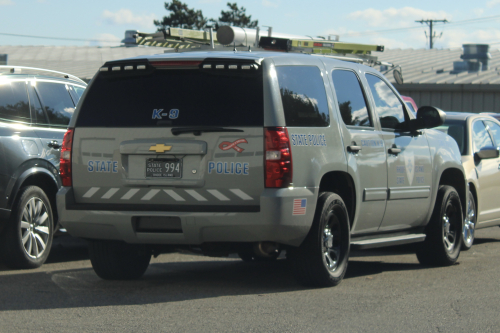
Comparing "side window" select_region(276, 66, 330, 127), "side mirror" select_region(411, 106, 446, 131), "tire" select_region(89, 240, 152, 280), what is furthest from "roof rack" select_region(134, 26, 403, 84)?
"tire" select_region(89, 240, 152, 280)

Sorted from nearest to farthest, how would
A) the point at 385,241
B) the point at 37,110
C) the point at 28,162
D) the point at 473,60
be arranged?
1. the point at 385,241
2. the point at 28,162
3. the point at 37,110
4. the point at 473,60

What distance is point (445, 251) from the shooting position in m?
8.30

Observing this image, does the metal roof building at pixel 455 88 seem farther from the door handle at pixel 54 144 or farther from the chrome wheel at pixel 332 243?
the chrome wheel at pixel 332 243

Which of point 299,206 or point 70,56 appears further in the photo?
point 70,56

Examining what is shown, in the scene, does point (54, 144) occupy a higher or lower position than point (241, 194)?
higher

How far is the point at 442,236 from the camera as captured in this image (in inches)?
329

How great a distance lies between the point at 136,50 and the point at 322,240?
38377 mm

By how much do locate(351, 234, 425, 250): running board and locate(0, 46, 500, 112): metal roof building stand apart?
23.3 meters

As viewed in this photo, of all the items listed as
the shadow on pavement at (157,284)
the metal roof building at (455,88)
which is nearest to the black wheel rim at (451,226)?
the shadow on pavement at (157,284)

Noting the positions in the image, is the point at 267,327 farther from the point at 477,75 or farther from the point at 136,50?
the point at 136,50

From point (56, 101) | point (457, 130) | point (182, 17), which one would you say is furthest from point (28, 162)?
point (182, 17)

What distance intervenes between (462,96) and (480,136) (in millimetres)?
20704

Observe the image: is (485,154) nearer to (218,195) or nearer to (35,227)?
(218,195)

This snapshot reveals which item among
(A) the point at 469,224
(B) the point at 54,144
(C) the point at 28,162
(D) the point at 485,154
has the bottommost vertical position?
(A) the point at 469,224
